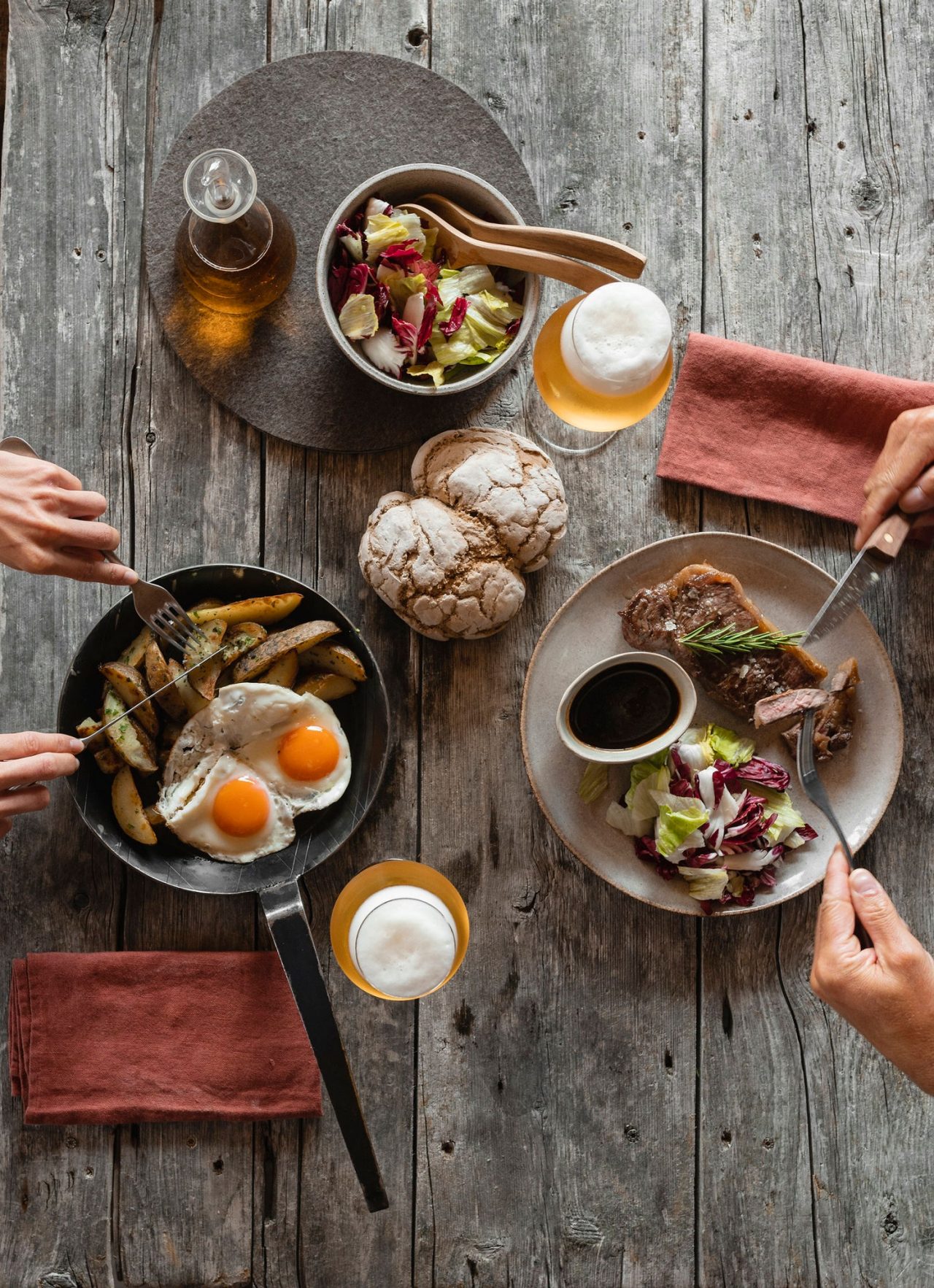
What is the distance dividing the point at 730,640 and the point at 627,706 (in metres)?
0.28

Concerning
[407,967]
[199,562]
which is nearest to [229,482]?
[199,562]

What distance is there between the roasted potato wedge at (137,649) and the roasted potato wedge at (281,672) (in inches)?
10.6

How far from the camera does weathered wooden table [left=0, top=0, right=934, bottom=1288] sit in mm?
2357

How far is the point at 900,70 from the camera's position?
245 cm

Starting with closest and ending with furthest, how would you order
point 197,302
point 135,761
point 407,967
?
point 407,967, point 135,761, point 197,302

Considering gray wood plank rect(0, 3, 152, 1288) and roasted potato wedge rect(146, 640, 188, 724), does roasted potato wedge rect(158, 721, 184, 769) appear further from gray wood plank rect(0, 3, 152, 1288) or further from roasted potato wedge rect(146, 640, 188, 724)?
gray wood plank rect(0, 3, 152, 1288)

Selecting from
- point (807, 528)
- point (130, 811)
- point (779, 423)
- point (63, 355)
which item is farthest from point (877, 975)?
point (63, 355)

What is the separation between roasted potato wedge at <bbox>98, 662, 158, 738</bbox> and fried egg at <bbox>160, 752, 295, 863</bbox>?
0.16m

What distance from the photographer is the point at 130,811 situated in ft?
7.09

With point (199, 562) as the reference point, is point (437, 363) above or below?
above

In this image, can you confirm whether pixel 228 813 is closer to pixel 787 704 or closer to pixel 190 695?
pixel 190 695

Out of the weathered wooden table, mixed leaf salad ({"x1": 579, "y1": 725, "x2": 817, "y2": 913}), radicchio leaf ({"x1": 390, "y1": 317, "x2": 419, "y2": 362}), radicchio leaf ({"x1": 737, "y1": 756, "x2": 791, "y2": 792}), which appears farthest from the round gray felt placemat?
radicchio leaf ({"x1": 737, "y1": 756, "x2": 791, "y2": 792})

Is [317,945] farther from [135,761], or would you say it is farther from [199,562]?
[199,562]

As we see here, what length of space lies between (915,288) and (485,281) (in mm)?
1152
